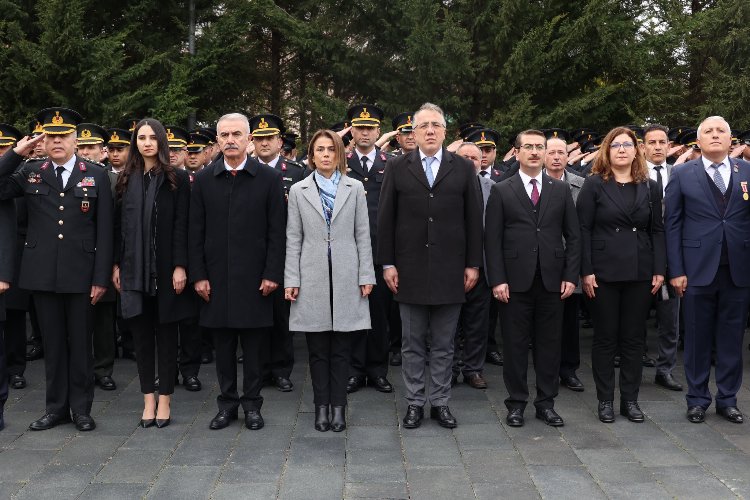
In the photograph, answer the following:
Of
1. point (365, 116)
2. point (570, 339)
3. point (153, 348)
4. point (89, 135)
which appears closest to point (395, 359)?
point (570, 339)

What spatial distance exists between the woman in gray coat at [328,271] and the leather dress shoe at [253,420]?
410mm

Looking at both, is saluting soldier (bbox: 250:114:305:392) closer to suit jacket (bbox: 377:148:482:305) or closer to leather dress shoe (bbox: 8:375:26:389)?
suit jacket (bbox: 377:148:482:305)

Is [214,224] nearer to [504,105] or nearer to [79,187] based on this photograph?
[79,187]

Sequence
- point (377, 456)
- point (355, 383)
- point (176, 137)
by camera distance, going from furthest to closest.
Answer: point (176, 137), point (355, 383), point (377, 456)

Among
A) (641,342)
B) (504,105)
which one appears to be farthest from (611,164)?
(504,105)

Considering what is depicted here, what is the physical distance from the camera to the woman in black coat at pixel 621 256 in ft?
19.4

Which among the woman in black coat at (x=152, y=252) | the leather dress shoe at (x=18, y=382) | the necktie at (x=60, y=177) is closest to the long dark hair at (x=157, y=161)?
the woman in black coat at (x=152, y=252)

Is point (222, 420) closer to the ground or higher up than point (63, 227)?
closer to the ground

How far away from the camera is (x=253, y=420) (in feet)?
18.8

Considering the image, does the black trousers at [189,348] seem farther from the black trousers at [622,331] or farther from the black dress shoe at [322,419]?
the black trousers at [622,331]

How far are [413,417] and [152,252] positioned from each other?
2222mm

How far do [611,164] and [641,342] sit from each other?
4.48 ft

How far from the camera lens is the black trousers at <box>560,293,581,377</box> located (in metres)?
6.93

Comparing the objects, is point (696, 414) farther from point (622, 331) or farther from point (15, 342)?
point (15, 342)
